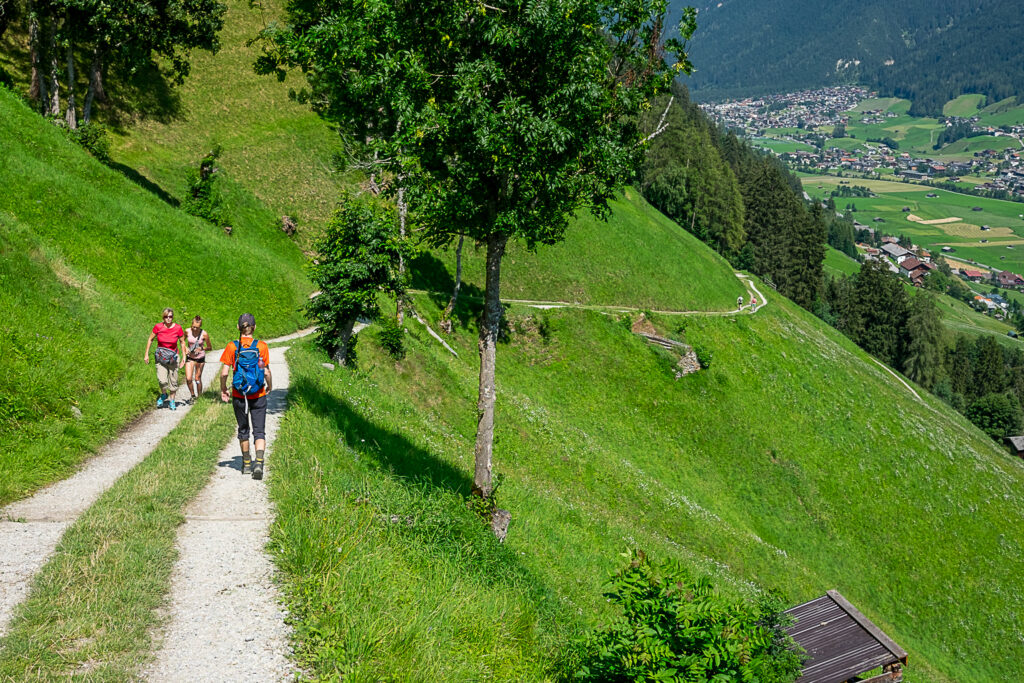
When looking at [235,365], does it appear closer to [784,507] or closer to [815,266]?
[784,507]

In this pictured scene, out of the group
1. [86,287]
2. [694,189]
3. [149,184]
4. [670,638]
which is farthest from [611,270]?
[694,189]

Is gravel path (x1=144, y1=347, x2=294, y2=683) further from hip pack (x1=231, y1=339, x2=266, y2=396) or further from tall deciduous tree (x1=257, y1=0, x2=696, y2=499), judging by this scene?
tall deciduous tree (x1=257, y1=0, x2=696, y2=499)

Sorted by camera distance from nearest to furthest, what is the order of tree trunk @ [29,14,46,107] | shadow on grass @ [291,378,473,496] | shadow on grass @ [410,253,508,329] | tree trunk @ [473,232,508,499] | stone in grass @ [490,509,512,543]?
stone in grass @ [490,509,512,543], tree trunk @ [473,232,508,499], shadow on grass @ [291,378,473,496], tree trunk @ [29,14,46,107], shadow on grass @ [410,253,508,329]

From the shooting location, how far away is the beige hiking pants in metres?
16.3

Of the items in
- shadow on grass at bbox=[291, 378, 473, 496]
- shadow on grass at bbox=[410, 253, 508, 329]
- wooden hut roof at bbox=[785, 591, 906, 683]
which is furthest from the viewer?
shadow on grass at bbox=[410, 253, 508, 329]

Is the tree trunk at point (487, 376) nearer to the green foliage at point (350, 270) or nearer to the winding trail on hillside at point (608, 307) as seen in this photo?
the green foliage at point (350, 270)

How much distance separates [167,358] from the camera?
1627 cm

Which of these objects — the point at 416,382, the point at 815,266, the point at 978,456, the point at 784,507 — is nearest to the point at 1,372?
the point at 416,382

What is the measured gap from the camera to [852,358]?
238ft

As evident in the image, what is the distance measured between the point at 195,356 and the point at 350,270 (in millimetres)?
7596

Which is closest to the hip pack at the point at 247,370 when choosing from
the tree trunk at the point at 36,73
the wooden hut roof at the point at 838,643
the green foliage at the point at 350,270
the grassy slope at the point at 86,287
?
the grassy slope at the point at 86,287

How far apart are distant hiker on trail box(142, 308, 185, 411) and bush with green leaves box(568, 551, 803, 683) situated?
13.2m

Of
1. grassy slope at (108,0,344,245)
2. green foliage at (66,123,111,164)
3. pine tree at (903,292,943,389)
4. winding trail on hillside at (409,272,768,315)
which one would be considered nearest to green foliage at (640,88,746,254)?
pine tree at (903,292,943,389)

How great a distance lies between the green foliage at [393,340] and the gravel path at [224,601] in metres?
17.8
